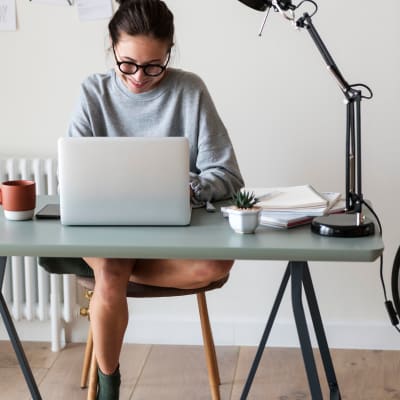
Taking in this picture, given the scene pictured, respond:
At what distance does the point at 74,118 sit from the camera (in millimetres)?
2199

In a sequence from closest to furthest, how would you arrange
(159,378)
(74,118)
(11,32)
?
(74,118), (159,378), (11,32)

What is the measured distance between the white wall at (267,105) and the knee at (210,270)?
0.81 metres

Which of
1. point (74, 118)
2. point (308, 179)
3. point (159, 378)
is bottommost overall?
point (159, 378)

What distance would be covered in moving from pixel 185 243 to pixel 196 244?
24mm

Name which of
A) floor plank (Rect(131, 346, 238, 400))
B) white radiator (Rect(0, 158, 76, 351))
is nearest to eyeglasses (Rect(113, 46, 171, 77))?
white radiator (Rect(0, 158, 76, 351))

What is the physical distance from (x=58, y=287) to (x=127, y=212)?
3.82 ft

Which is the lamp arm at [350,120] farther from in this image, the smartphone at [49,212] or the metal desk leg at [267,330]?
the smartphone at [49,212]

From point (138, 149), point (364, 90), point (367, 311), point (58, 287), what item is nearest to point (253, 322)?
point (367, 311)

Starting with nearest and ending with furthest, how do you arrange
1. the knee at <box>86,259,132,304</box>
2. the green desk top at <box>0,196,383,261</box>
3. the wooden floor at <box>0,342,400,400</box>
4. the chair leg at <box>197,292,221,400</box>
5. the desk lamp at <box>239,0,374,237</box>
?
the green desk top at <box>0,196,383,261</box> < the desk lamp at <box>239,0,374,237</box> < the knee at <box>86,259,132,304</box> < the chair leg at <box>197,292,221,400</box> < the wooden floor at <box>0,342,400,400</box>

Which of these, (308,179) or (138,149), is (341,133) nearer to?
(308,179)

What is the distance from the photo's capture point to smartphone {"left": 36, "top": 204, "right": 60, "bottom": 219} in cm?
179

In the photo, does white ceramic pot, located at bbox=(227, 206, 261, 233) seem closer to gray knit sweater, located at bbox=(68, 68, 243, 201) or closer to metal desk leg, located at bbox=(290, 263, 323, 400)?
metal desk leg, located at bbox=(290, 263, 323, 400)

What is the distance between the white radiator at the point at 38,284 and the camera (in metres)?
2.70

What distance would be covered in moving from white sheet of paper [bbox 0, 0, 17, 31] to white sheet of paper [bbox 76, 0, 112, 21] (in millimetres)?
229
